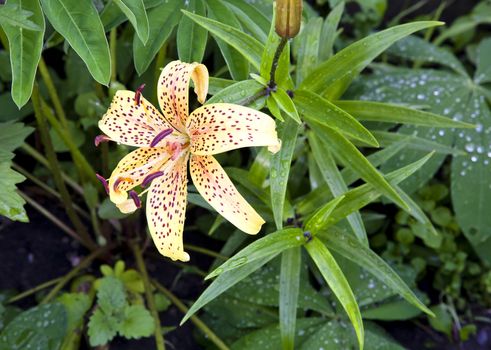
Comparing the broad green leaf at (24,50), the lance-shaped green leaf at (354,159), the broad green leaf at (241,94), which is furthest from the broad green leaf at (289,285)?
the broad green leaf at (24,50)

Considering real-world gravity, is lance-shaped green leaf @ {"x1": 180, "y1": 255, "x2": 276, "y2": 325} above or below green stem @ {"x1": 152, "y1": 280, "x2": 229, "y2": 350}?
above

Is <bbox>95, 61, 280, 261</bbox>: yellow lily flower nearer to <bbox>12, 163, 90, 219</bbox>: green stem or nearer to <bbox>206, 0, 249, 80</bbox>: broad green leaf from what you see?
<bbox>206, 0, 249, 80</bbox>: broad green leaf

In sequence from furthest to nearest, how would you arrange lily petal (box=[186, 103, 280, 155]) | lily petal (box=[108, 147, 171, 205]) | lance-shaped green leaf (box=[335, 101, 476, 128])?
lance-shaped green leaf (box=[335, 101, 476, 128])
lily petal (box=[108, 147, 171, 205])
lily petal (box=[186, 103, 280, 155])

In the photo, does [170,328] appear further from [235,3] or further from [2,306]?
[235,3]

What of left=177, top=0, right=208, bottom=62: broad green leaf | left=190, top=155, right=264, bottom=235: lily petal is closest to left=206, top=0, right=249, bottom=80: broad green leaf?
left=177, top=0, right=208, bottom=62: broad green leaf

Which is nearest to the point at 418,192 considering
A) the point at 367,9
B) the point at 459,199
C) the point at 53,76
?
the point at 459,199

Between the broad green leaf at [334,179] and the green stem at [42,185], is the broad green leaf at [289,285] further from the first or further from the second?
the green stem at [42,185]

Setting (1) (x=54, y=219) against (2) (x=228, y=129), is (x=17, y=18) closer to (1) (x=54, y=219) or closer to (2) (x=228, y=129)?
(2) (x=228, y=129)
